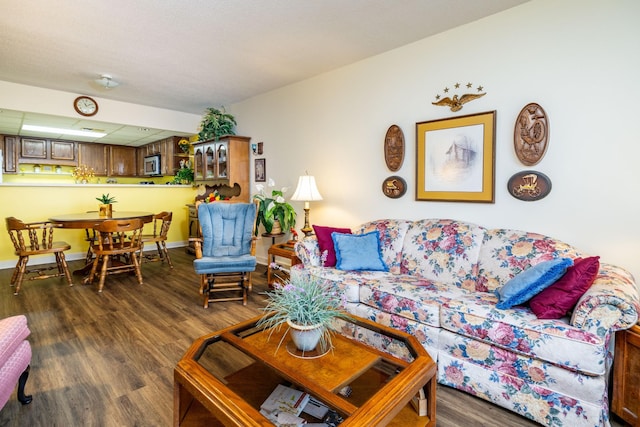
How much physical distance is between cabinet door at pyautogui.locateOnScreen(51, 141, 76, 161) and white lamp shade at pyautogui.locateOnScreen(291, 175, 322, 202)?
19.8 feet

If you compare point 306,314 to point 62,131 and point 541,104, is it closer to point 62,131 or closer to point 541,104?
point 541,104

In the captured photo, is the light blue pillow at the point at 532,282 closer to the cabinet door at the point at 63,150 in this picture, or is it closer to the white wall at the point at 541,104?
the white wall at the point at 541,104

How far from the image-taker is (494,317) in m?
1.78

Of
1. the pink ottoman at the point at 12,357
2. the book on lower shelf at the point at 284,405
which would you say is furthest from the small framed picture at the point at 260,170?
the book on lower shelf at the point at 284,405

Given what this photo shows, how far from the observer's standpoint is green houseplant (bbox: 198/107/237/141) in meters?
5.06

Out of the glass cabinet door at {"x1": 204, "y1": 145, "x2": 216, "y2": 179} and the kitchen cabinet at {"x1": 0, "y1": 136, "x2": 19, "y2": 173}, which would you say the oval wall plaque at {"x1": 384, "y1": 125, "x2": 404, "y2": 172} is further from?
the kitchen cabinet at {"x1": 0, "y1": 136, "x2": 19, "y2": 173}

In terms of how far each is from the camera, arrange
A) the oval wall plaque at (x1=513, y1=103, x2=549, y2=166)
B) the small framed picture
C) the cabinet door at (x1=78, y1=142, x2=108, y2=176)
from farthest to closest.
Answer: the cabinet door at (x1=78, y1=142, x2=108, y2=176) < the small framed picture < the oval wall plaque at (x1=513, y1=103, x2=549, y2=166)

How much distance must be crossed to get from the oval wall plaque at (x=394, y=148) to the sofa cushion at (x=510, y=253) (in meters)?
1.10

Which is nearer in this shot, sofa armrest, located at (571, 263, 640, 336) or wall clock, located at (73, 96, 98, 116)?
sofa armrest, located at (571, 263, 640, 336)

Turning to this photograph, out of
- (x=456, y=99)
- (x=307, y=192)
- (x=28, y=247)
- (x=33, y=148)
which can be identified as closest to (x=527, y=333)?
(x=456, y=99)

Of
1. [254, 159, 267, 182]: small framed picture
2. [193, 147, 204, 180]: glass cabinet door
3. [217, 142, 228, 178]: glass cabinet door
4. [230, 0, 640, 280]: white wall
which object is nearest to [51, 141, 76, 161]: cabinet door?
[193, 147, 204, 180]: glass cabinet door

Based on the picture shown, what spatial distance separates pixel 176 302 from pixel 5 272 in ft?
9.78

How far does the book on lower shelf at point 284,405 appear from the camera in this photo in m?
1.32

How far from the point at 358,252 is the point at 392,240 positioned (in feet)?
1.16
